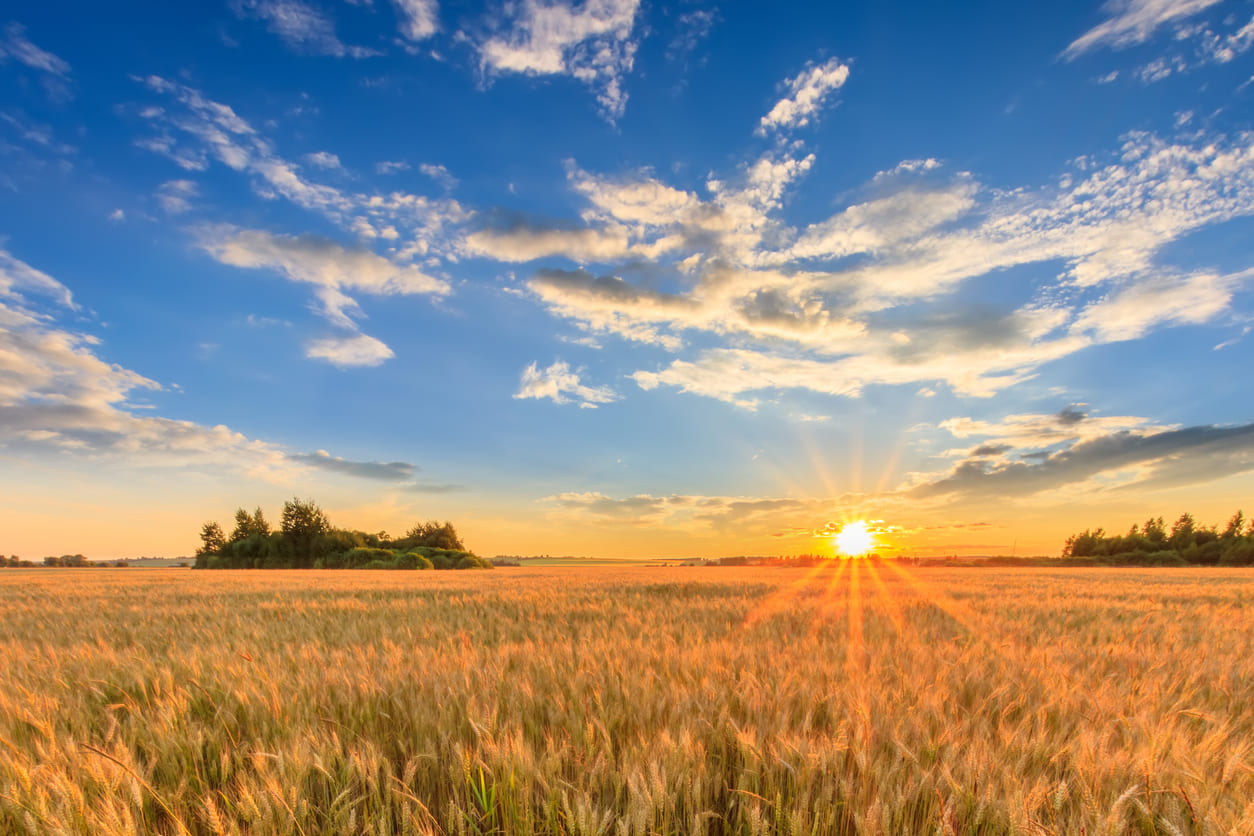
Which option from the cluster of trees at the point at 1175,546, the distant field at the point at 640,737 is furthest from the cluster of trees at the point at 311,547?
the cluster of trees at the point at 1175,546

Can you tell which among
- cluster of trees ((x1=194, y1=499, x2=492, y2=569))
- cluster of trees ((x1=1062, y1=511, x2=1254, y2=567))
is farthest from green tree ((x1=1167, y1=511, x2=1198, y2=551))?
cluster of trees ((x1=194, y1=499, x2=492, y2=569))

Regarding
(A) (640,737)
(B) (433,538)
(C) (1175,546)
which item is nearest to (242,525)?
(B) (433,538)

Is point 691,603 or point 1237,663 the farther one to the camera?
point 691,603

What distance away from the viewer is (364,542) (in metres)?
70.4

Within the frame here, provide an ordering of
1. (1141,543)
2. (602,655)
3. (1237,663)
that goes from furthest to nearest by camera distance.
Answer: (1141,543)
(1237,663)
(602,655)

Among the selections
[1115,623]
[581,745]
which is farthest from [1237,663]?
[581,745]

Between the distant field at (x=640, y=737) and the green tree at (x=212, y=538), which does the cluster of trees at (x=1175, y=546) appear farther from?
the green tree at (x=212, y=538)

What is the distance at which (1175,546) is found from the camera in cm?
6956

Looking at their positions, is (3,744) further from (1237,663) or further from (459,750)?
(1237,663)

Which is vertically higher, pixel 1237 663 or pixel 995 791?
pixel 995 791

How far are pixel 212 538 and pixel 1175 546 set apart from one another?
136476 mm

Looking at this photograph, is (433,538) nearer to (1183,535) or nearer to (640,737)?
(640,737)

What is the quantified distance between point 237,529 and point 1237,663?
94.4 meters

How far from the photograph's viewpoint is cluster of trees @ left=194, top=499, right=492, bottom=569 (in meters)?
60.4
